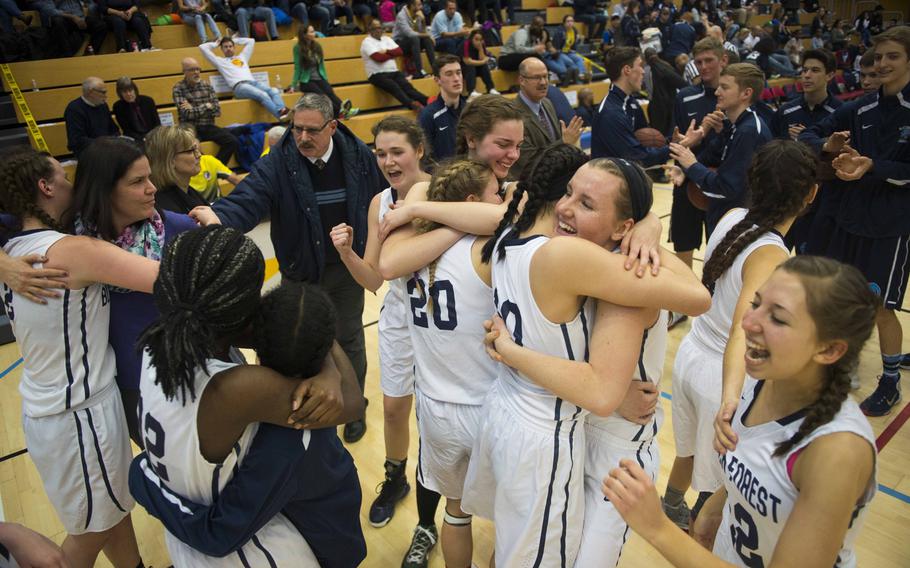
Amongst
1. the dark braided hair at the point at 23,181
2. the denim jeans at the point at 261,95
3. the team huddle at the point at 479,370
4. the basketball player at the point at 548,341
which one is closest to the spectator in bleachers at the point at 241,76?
the denim jeans at the point at 261,95

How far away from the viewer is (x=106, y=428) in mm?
2082

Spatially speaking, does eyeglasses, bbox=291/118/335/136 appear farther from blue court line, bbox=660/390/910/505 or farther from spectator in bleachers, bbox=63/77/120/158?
spectator in bleachers, bbox=63/77/120/158

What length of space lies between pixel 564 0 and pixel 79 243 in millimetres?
14947

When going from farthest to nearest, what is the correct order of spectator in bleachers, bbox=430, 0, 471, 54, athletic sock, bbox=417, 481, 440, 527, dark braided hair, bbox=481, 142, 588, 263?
spectator in bleachers, bbox=430, 0, 471, 54, athletic sock, bbox=417, 481, 440, 527, dark braided hair, bbox=481, 142, 588, 263

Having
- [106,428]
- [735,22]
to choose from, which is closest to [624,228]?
[106,428]

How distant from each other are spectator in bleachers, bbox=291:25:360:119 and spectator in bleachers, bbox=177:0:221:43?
1684 millimetres

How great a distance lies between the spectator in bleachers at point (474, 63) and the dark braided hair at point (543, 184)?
30.3 feet

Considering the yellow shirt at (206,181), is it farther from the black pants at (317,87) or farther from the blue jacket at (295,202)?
the black pants at (317,87)

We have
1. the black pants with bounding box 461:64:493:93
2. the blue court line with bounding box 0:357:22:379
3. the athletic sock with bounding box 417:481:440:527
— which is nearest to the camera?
the athletic sock with bounding box 417:481:440:527

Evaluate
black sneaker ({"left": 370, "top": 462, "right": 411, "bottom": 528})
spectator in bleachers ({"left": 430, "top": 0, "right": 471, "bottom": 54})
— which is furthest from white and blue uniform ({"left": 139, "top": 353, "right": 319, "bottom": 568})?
spectator in bleachers ({"left": 430, "top": 0, "right": 471, "bottom": 54})

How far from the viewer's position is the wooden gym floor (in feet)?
8.50

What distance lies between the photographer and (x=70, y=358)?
1992 mm

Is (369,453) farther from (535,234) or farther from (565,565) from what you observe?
(535,234)

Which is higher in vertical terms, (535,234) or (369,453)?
(535,234)
